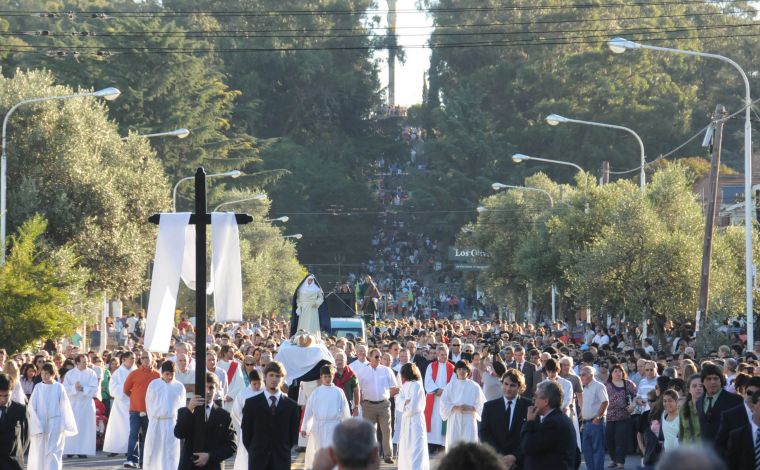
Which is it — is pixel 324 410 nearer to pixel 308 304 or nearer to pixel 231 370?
pixel 231 370

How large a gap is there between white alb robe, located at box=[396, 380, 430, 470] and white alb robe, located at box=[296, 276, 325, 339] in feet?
28.1

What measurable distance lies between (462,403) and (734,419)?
21.0 ft

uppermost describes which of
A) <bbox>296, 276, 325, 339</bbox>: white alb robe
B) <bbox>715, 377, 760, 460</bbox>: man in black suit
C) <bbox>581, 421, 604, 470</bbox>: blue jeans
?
<bbox>296, 276, 325, 339</bbox>: white alb robe

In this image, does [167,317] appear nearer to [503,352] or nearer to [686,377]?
[686,377]

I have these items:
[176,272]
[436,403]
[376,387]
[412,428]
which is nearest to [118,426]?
[376,387]

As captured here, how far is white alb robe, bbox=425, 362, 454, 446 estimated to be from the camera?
2105cm

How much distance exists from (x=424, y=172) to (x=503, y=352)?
80.0 meters

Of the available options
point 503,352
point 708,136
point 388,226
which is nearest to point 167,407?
point 503,352

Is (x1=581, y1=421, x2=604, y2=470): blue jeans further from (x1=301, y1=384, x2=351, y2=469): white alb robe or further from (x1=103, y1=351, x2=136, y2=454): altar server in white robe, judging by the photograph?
(x1=103, y1=351, x2=136, y2=454): altar server in white robe

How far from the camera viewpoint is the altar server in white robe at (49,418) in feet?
50.5

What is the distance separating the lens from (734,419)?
1082 centimetres

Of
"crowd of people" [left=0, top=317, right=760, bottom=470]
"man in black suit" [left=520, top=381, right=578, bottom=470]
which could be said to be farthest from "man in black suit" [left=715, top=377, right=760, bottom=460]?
"man in black suit" [left=520, top=381, right=578, bottom=470]

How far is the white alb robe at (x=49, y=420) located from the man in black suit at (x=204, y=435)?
13.4 feet

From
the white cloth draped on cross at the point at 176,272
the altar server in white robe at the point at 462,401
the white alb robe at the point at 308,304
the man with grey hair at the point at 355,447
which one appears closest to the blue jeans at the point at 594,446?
the altar server in white robe at the point at 462,401
